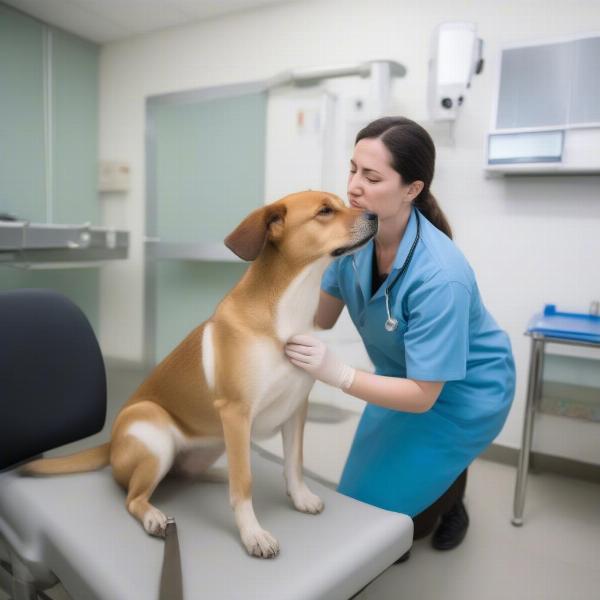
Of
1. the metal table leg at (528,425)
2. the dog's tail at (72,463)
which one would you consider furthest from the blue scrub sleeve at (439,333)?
the metal table leg at (528,425)

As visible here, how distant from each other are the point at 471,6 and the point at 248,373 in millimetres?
2152

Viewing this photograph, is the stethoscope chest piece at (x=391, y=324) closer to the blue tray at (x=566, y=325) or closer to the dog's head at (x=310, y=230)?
the dog's head at (x=310, y=230)

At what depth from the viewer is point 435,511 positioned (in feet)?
5.23

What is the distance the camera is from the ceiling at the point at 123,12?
9.09 ft

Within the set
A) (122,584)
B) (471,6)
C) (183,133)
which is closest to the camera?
(122,584)

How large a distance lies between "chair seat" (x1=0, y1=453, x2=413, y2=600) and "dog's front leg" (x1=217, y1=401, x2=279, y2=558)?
29 mm

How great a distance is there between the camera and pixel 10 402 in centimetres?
99

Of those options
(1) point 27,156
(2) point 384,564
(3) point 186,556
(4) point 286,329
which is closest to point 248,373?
(4) point 286,329


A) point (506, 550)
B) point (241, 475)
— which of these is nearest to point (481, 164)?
point (506, 550)

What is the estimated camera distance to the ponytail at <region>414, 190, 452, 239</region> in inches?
49.6

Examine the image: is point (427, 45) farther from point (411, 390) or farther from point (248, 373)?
point (248, 373)

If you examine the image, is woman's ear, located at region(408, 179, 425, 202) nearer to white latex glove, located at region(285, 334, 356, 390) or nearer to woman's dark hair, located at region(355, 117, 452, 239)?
woman's dark hair, located at region(355, 117, 452, 239)

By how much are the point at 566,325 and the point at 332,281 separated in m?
1.01

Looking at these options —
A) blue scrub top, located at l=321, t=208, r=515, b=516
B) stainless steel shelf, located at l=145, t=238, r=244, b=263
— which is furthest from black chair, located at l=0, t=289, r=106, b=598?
stainless steel shelf, located at l=145, t=238, r=244, b=263
